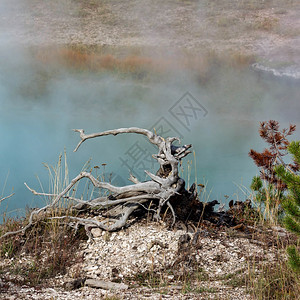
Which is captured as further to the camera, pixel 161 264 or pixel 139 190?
pixel 139 190

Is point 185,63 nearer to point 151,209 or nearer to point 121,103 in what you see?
point 121,103

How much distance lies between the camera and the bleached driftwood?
346 centimetres

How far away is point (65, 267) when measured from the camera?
3.07 m

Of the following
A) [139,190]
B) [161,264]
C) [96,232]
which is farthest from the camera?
[139,190]

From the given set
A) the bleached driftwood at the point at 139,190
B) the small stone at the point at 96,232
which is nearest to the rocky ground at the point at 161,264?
the small stone at the point at 96,232

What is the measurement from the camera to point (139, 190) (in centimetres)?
356

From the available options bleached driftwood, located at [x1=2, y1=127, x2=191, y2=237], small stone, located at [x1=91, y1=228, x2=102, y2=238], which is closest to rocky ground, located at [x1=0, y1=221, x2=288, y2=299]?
small stone, located at [x1=91, y1=228, x2=102, y2=238]

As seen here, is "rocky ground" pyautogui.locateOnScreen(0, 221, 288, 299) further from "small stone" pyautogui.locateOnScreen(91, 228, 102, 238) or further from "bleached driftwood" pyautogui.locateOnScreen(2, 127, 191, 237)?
"bleached driftwood" pyautogui.locateOnScreen(2, 127, 191, 237)

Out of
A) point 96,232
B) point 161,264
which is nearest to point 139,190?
point 96,232

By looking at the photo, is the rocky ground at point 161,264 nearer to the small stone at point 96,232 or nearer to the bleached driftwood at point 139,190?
the small stone at point 96,232

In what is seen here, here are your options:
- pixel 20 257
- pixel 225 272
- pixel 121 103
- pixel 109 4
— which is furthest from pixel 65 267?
pixel 109 4

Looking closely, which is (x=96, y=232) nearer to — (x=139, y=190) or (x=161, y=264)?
(x=139, y=190)

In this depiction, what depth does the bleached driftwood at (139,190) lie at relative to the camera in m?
3.46

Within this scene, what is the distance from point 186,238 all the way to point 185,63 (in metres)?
10.4
